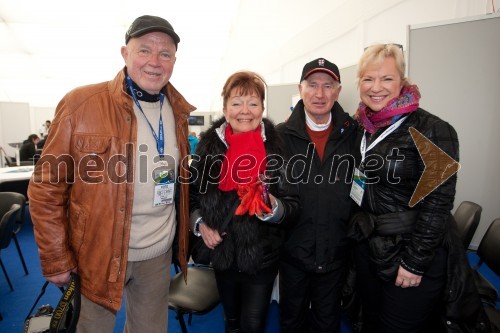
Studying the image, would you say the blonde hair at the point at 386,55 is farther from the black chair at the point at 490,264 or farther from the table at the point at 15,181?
the table at the point at 15,181

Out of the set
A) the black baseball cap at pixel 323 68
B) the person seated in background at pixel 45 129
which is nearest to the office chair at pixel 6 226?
the black baseball cap at pixel 323 68

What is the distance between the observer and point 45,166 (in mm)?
1099

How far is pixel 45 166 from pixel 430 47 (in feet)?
8.89

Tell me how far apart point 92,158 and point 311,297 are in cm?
138

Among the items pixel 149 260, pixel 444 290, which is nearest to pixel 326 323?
pixel 444 290

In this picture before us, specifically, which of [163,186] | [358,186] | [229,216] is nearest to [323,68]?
[358,186]

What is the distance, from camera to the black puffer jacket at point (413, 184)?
1152 millimetres

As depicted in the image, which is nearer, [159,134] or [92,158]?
[92,158]

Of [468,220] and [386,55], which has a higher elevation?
[386,55]

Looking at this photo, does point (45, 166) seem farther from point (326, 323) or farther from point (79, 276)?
point (326, 323)

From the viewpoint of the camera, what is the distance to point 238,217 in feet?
4.32

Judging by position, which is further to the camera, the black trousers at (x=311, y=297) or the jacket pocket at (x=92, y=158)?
the black trousers at (x=311, y=297)

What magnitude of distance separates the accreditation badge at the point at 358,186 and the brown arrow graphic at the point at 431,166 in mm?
238

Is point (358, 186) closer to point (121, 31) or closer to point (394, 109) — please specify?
point (394, 109)
